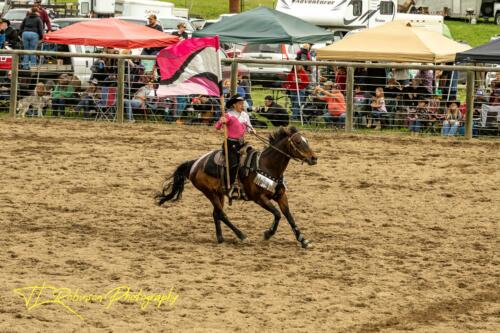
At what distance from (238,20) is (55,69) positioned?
14.9 feet

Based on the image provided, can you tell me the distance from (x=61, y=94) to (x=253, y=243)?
991cm

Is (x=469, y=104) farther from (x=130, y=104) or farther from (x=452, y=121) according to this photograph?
(x=130, y=104)

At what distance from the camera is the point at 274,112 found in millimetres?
19844

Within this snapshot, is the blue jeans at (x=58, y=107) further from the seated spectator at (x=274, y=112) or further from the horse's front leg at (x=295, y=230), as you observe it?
the horse's front leg at (x=295, y=230)

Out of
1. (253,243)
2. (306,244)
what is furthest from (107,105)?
(306,244)

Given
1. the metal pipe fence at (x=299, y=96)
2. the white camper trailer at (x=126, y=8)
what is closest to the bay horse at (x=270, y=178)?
the metal pipe fence at (x=299, y=96)

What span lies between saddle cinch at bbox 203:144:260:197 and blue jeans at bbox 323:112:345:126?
807cm

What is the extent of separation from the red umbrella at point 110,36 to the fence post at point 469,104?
6498mm

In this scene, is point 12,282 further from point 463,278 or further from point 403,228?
point 403,228

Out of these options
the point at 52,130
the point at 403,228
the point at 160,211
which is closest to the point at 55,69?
the point at 52,130

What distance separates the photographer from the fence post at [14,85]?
2047 centimetres

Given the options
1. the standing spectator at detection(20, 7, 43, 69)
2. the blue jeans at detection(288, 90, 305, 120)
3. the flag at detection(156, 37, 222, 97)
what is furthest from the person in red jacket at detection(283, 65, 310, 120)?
the flag at detection(156, 37, 222, 97)

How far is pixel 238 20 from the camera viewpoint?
947 inches

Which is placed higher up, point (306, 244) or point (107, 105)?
point (107, 105)
